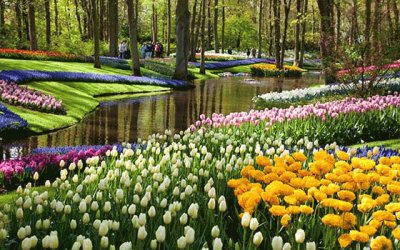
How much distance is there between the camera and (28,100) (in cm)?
1591

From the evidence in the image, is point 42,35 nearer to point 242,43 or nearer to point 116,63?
point 116,63

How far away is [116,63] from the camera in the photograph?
1324 inches

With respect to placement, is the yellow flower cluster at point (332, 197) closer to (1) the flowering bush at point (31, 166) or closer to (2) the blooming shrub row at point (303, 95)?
(1) the flowering bush at point (31, 166)

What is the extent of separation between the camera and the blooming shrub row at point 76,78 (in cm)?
1965

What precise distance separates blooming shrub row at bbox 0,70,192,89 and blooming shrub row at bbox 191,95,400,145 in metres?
10.9

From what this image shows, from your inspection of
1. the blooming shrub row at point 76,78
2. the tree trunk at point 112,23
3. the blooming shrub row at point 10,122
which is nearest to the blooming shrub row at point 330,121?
the blooming shrub row at point 10,122

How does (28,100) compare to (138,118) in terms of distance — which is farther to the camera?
(138,118)

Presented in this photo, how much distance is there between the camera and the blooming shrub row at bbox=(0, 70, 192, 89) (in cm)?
1965

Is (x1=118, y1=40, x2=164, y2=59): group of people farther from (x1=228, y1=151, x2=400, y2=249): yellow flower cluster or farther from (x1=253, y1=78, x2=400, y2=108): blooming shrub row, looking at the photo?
(x1=228, y1=151, x2=400, y2=249): yellow flower cluster

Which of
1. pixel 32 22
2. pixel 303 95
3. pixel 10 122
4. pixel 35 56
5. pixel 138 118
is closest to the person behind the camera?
pixel 10 122

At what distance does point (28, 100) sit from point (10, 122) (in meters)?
3.57

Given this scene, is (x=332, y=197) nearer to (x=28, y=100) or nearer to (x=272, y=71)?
(x=28, y=100)

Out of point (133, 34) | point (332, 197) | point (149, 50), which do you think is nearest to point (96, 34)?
point (133, 34)

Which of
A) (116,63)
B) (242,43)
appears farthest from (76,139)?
(242,43)
